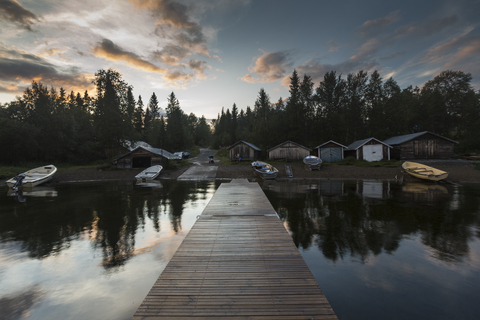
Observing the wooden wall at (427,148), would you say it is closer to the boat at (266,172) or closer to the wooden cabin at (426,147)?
the wooden cabin at (426,147)

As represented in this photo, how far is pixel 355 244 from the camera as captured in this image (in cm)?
786

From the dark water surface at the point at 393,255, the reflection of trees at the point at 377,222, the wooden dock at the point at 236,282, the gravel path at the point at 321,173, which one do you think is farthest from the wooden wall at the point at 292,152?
the wooden dock at the point at 236,282

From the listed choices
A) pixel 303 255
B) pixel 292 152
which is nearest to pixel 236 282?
pixel 303 255

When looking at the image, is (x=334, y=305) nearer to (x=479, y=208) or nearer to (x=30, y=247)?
(x=30, y=247)

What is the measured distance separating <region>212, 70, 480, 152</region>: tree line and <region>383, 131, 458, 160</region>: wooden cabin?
11.8 m

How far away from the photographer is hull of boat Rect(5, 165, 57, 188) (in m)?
22.2

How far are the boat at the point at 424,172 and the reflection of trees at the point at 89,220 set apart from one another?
77.5 feet

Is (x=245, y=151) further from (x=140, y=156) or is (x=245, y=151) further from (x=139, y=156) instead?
(x=139, y=156)

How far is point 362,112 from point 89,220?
2197 inches

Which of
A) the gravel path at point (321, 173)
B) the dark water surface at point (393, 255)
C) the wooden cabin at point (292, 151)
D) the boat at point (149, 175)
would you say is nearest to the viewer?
the dark water surface at point (393, 255)

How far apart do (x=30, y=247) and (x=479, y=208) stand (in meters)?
22.7

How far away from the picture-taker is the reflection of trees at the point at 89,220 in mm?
8070

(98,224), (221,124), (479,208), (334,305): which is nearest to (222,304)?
(334,305)

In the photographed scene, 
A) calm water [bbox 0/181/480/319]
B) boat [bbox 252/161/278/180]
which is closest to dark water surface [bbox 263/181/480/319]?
calm water [bbox 0/181/480/319]
